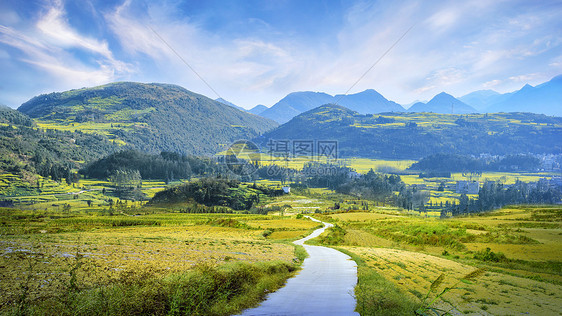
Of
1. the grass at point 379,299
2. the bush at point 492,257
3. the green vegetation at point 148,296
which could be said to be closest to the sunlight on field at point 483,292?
the grass at point 379,299

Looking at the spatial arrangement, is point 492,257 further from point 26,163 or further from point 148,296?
point 26,163

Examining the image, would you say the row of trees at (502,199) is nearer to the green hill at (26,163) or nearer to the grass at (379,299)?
the grass at (379,299)

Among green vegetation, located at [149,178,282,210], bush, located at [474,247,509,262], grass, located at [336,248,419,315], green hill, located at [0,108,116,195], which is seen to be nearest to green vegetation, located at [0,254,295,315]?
grass, located at [336,248,419,315]

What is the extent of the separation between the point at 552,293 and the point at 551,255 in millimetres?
12102

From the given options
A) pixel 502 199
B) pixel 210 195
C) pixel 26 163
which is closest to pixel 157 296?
pixel 210 195

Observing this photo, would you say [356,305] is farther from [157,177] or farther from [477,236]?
[157,177]

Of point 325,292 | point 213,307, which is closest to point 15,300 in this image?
point 213,307

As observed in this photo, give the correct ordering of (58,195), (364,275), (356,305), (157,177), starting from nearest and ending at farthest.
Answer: (356,305) < (364,275) < (58,195) < (157,177)

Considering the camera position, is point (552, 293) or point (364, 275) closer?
point (552, 293)

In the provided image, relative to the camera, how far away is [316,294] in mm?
11047

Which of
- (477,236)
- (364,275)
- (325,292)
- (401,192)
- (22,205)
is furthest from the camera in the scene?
(401,192)

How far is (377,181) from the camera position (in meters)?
178

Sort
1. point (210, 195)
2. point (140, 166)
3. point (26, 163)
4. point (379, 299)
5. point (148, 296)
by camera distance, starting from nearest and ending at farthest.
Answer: point (148, 296), point (379, 299), point (210, 195), point (26, 163), point (140, 166)

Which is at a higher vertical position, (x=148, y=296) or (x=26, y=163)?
(x=26, y=163)
